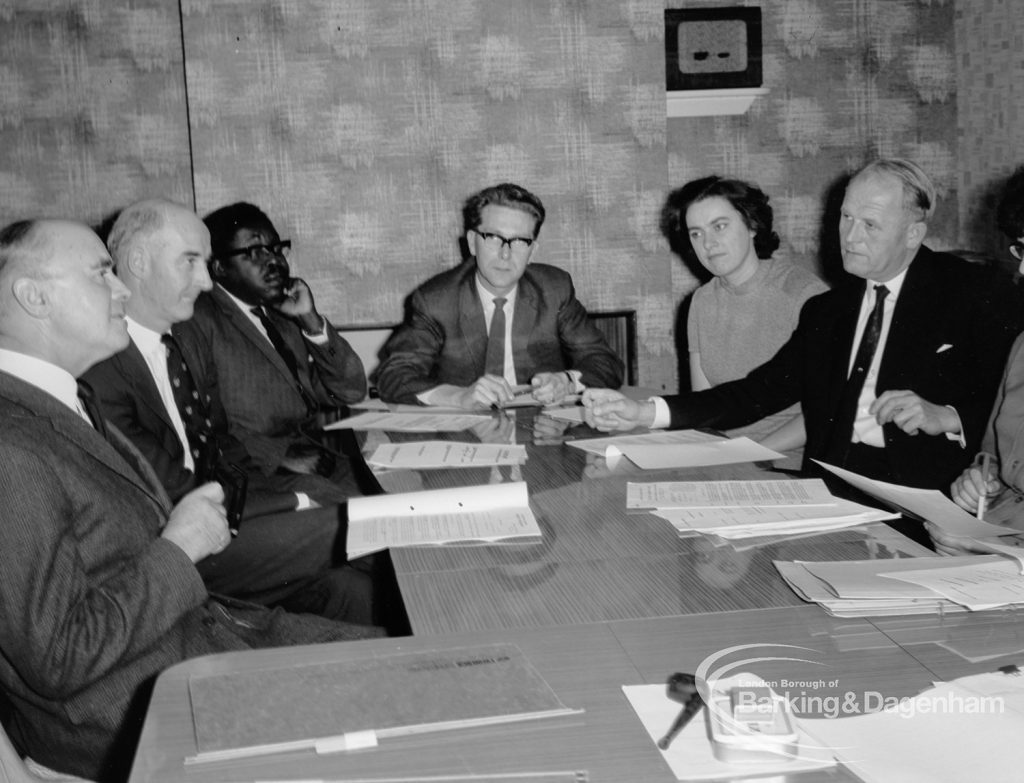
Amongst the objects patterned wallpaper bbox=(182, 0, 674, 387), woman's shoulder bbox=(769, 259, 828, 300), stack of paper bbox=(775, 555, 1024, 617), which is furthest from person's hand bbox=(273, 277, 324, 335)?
stack of paper bbox=(775, 555, 1024, 617)

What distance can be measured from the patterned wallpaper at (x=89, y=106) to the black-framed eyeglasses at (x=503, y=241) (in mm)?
1418

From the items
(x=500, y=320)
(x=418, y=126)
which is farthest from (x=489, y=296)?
(x=418, y=126)

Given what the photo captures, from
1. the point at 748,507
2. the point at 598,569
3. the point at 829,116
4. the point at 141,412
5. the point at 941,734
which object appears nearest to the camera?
the point at 941,734

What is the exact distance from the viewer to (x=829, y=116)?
188 inches

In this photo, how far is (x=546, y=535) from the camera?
1808 millimetres

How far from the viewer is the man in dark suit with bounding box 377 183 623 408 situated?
3.53 meters

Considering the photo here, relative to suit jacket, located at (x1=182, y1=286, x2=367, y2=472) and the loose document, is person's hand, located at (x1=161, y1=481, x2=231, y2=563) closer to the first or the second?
the loose document

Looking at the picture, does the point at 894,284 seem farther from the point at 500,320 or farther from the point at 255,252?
the point at 255,252

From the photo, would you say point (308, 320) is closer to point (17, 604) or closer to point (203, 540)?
point (203, 540)

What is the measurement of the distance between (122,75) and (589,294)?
2050 mm

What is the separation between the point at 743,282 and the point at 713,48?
1433 mm

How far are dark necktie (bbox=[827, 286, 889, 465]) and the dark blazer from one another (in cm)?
172

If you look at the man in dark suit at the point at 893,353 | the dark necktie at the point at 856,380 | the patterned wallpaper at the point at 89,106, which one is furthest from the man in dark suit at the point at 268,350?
the dark necktie at the point at 856,380

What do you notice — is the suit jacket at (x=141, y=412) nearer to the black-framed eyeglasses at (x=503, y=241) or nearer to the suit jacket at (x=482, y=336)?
the suit jacket at (x=482, y=336)
